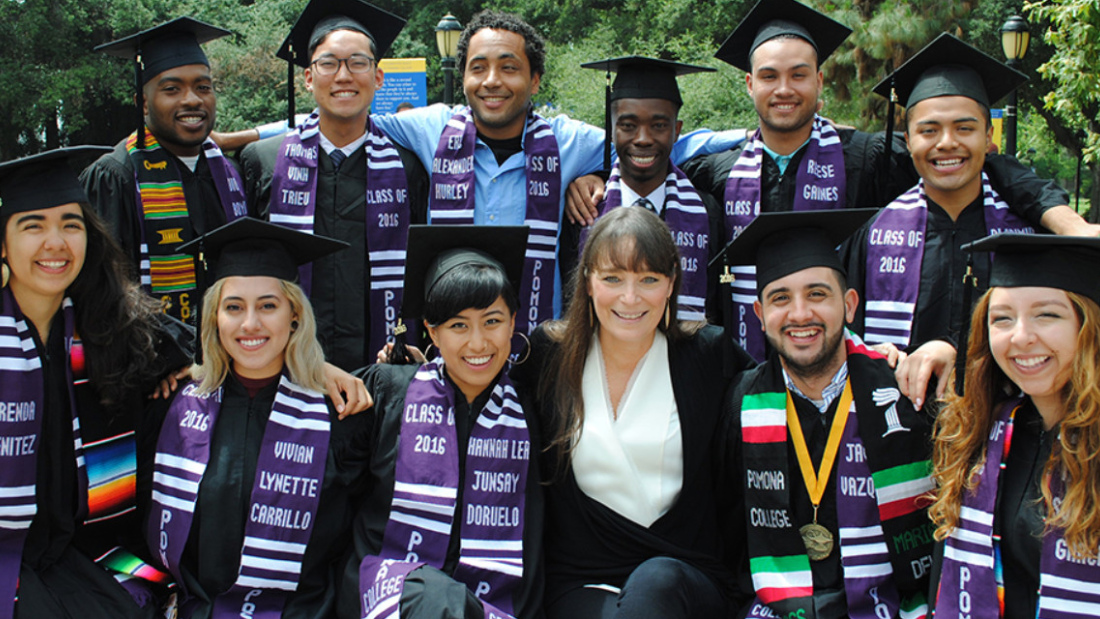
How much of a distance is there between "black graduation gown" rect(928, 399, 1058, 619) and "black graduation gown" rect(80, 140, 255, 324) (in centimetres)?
347

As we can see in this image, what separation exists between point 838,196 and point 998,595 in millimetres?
2198

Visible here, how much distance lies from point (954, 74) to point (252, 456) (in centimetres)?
338

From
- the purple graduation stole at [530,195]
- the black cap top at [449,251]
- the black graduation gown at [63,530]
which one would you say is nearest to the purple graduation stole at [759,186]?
the purple graduation stole at [530,195]

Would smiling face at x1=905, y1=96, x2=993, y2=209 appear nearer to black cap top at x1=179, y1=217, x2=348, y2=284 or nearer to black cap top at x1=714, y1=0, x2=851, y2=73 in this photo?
black cap top at x1=714, y1=0, x2=851, y2=73

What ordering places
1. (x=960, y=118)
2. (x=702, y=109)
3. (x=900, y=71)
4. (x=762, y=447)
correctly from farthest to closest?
(x=702, y=109) → (x=900, y=71) → (x=960, y=118) → (x=762, y=447)

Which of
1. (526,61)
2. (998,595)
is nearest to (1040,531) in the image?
(998,595)

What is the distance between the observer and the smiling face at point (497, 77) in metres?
4.61

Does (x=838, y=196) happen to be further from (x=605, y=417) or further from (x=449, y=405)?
(x=449, y=405)

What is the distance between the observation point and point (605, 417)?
3414mm

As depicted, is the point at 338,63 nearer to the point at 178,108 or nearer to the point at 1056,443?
the point at 178,108

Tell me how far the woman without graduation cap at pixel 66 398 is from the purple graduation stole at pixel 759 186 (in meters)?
2.71

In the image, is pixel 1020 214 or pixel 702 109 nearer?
pixel 1020 214

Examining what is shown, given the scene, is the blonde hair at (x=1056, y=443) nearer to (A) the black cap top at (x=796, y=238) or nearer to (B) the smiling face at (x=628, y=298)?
(A) the black cap top at (x=796, y=238)

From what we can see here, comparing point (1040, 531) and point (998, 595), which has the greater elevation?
point (1040, 531)
